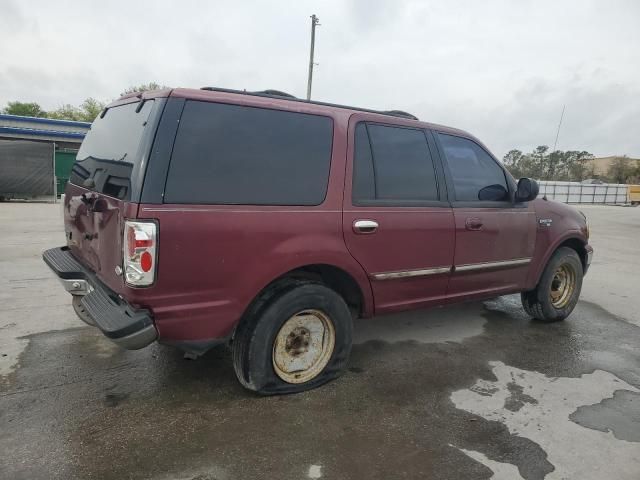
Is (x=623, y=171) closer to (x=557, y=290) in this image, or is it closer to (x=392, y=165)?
(x=557, y=290)

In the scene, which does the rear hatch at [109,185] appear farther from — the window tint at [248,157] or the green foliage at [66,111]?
the green foliage at [66,111]

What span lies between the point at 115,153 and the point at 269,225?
1121mm

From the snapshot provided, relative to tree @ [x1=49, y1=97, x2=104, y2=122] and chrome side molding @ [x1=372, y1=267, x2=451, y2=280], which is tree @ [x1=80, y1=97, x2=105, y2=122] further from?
chrome side molding @ [x1=372, y1=267, x2=451, y2=280]

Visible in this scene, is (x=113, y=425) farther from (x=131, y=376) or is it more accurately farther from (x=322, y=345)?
(x=322, y=345)

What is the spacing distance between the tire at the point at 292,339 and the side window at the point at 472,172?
1.56 m

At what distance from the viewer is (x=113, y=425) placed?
8.97 feet

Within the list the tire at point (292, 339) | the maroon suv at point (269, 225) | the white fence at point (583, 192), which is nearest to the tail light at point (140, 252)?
the maroon suv at point (269, 225)

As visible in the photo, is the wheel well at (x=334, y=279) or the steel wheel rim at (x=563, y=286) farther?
the steel wheel rim at (x=563, y=286)

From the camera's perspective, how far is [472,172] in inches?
162

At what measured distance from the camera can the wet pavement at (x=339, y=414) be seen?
2.44m

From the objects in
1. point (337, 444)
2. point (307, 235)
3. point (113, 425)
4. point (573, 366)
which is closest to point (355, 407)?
point (337, 444)

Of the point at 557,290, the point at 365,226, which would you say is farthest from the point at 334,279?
the point at 557,290

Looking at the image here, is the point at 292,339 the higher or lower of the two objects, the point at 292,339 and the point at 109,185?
the lower

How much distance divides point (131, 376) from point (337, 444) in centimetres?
164
